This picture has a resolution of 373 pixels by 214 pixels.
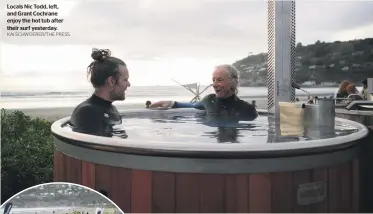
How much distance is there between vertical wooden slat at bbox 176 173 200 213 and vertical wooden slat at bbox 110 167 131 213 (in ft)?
0.55

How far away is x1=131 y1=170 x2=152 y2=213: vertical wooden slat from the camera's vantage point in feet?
3.94

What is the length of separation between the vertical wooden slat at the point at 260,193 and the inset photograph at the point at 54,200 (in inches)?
20.4

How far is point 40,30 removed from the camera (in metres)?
1.64

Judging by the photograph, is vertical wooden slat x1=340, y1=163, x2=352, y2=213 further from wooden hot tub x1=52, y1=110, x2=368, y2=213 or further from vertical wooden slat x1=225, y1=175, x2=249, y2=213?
vertical wooden slat x1=225, y1=175, x2=249, y2=213

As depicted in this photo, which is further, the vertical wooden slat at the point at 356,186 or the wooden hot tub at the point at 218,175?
the vertical wooden slat at the point at 356,186

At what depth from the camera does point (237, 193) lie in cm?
116

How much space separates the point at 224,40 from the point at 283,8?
488 millimetres

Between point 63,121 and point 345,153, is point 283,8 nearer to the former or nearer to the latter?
point 345,153

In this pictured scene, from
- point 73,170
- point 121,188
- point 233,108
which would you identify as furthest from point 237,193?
point 233,108

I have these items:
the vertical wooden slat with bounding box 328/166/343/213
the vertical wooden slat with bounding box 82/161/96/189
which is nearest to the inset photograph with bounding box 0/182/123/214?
the vertical wooden slat with bounding box 82/161/96/189

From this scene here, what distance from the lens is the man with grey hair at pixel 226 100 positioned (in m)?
2.47

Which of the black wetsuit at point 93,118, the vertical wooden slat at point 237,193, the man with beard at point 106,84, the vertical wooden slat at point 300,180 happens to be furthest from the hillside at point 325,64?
the vertical wooden slat at point 237,193

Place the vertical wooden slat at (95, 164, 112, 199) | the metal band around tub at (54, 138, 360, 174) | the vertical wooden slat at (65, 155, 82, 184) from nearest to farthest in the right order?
the metal band around tub at (54, 138, 360, 174) < the vertical wooden slat at (95, 164, 112, 199) < the vertical wooden slat at (65, 155, 82, 184)

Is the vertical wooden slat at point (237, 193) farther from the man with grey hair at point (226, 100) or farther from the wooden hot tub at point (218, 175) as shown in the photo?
the man with grey hair at point (226, 100)
